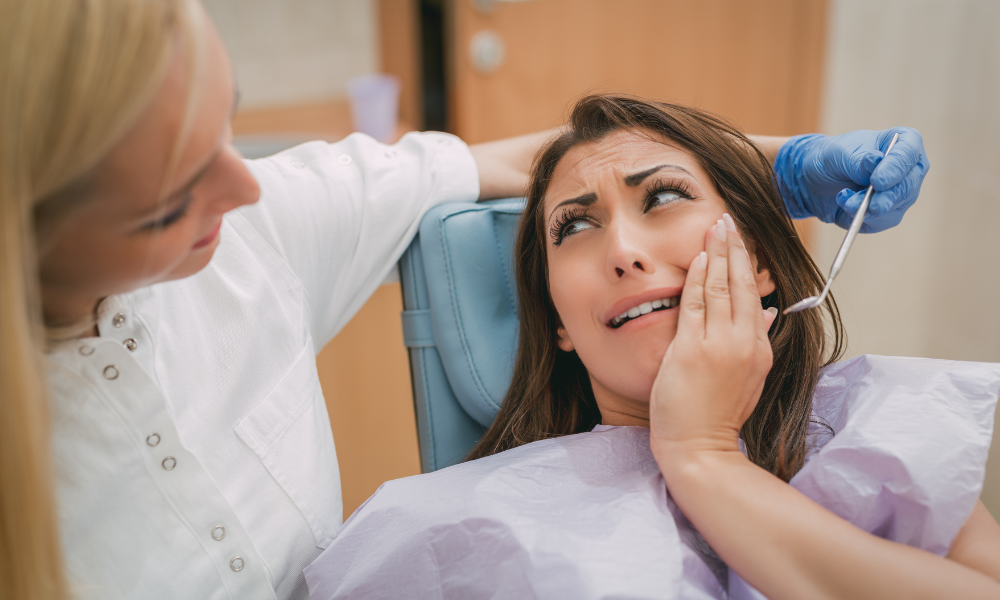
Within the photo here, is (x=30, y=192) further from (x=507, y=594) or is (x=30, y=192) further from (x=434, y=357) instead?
(x=434, y=357)

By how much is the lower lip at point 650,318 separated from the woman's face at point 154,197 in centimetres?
45

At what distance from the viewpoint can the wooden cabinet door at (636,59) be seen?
6.67 feet

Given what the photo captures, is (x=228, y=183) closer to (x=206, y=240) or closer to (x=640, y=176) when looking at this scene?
(x=206, y=240)

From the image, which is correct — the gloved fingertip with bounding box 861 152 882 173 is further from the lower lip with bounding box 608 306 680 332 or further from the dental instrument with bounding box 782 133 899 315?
the lower lip with bounding box 608 306 680 332

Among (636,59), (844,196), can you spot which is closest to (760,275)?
(844,196)

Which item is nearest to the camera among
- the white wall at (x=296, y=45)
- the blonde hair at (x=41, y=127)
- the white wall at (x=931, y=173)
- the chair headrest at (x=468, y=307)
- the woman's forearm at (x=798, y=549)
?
the blonde hair at (x=41, y=127)

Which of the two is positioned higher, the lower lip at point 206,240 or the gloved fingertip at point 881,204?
the lower lip at point 206,240

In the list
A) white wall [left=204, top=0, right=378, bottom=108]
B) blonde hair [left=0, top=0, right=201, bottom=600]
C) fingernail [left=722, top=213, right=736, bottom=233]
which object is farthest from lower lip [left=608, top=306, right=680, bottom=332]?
white wall [left=204, top=0, right=378, bottom=108]

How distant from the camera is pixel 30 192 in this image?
0.45 m

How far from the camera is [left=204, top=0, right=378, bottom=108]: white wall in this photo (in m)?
2.20

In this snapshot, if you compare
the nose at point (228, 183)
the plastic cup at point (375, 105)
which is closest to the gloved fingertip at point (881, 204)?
the nose at point (228, 183)

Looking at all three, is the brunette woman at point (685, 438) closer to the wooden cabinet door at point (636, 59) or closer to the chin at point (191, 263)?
the chin at point (191, 263)

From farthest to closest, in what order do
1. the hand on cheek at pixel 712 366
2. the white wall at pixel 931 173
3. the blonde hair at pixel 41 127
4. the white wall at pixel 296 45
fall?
the white wall at pixel 296 45
the white wall at pixel 931 173
the hand on cheek at pixel 712 366
the blonde hair at pixel 41 127

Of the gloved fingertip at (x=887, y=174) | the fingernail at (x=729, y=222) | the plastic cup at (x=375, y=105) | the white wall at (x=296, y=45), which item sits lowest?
the fingernail at (x=729, y=222)
